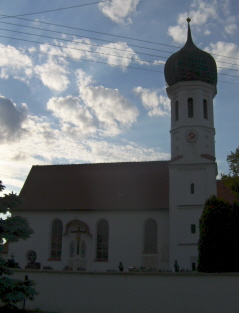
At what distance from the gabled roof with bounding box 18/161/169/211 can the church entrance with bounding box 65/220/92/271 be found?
1563mm

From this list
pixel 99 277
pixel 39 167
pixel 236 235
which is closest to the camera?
pixel 99 277

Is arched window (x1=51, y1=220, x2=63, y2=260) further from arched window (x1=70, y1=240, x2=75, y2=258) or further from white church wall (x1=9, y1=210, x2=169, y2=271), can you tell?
arched window (x1=70, y1=240, x2=75, y2=258)

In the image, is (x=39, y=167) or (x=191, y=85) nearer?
(x=191, y=85)

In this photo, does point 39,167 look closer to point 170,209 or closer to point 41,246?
point 41,246

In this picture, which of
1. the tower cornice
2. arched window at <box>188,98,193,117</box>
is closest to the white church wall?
arched window at <box>188,98,193,117</box>

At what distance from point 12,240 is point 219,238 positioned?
28.1ft

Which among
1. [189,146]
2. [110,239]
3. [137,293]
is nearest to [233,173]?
[189,146]

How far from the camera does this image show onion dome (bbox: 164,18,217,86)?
29875 mm

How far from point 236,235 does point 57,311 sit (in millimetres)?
7882

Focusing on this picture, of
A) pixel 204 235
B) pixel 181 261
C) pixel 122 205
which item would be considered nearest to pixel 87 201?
pixel 122 205

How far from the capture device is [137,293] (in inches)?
592

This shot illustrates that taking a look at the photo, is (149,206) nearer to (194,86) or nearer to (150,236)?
(150,236)

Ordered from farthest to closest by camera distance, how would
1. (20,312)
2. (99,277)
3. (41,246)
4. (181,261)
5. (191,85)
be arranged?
(41,246) < (191,85) < (181,261) < (99,277) < (20,312)

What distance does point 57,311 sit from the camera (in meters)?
15.6
